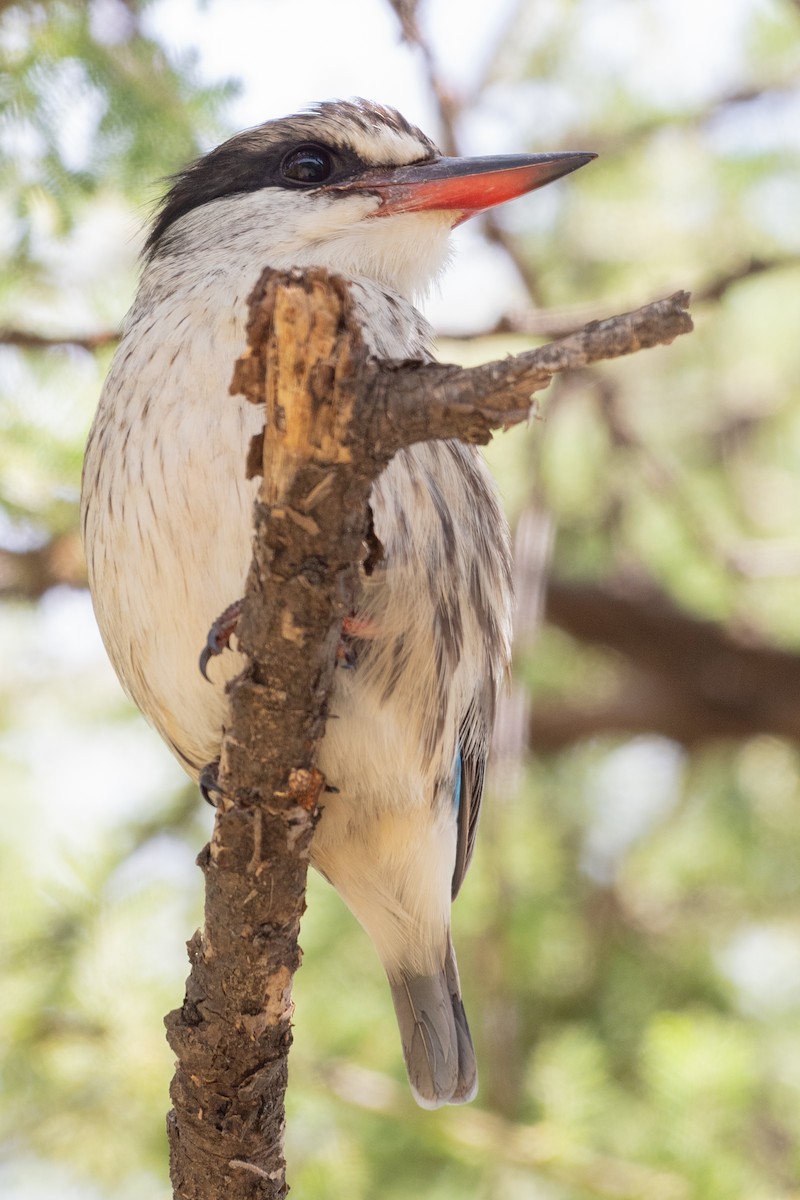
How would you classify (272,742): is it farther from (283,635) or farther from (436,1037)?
(436,1037)

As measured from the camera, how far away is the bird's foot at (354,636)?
2.43 m

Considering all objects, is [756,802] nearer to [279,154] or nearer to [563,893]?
[563,893]

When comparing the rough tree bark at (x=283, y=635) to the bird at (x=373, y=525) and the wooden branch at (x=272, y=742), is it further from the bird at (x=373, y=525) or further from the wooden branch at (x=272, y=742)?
the bird at (x=373, y=525)

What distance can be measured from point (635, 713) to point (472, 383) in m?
Result: 3.56


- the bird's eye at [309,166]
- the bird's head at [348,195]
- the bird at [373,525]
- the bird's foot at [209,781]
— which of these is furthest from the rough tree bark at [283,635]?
the bird's eye at [309,166]

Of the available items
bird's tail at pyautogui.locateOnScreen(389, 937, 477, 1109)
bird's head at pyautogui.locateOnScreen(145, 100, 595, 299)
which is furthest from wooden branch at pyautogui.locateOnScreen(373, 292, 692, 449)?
bird's tail at pyautogui.locateOnScreen(389, 937, 477, 1109)

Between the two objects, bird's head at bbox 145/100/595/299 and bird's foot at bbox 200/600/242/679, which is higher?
bird's head at bbox 145/100/595/299

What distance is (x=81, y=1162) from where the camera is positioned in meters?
3.85

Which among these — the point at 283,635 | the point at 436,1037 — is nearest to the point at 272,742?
the point at 283,635

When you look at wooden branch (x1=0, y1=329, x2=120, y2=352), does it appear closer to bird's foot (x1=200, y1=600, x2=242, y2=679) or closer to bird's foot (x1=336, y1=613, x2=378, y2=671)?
bird's foot (x1=336, y1=613, x2=378, y2=671)

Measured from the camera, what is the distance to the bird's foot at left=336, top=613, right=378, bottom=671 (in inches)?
95.5

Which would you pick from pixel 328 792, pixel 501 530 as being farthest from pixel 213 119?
pixel 328 792

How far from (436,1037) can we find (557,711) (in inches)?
86.1

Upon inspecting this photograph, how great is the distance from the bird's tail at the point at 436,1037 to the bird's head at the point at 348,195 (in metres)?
1.49
